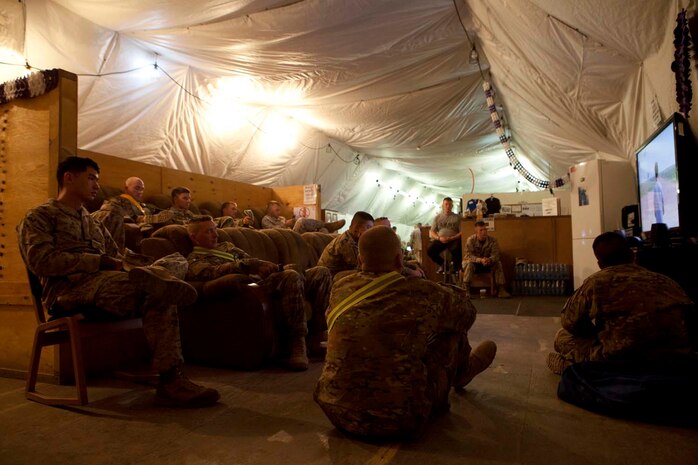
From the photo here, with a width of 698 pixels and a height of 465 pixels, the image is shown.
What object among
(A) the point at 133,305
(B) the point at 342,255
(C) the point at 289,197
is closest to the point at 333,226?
(C) the point at 289,197

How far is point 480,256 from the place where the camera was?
662 centimetres

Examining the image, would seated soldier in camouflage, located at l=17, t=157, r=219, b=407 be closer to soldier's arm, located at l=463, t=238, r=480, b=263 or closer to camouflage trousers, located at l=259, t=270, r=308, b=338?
camouflage trousers, located at l=259, t=270, r=308, b=338

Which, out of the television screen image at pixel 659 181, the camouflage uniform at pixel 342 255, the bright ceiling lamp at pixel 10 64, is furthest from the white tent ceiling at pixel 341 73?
the camouflage uniform at pixel 342 255

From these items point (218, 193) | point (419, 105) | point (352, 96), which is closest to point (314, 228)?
point (218, 193)

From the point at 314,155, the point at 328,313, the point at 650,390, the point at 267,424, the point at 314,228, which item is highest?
the point at 314,155

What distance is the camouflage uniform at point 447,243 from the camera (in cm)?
726

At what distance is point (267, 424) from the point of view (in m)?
1.87

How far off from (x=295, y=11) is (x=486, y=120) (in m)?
4.84

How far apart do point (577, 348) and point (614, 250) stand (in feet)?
1.91

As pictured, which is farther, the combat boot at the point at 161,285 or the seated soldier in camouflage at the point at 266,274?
the seated soldier in camouflage at the point at 266,274

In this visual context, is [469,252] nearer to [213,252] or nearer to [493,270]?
[493,270]

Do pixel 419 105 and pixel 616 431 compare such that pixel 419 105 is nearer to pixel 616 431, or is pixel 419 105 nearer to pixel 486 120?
pixel 486 120

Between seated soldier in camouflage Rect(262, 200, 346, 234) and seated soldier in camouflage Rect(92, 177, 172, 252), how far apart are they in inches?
86.8

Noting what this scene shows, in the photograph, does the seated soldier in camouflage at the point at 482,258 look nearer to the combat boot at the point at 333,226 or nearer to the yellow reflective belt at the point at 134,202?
the combat boot at the point at 333,226
